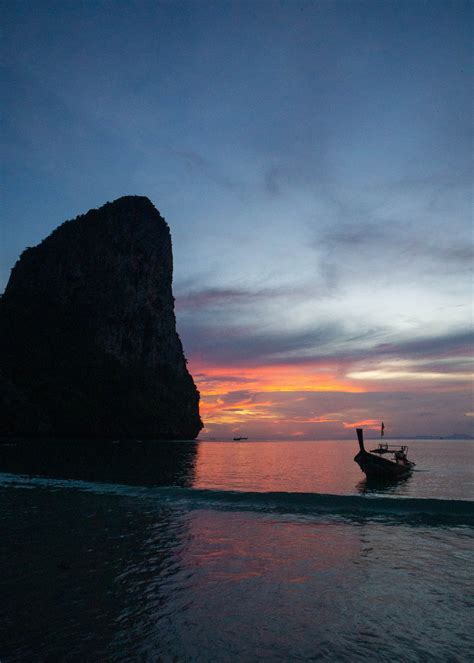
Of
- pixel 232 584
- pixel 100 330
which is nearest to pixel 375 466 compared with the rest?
pixel 232 584

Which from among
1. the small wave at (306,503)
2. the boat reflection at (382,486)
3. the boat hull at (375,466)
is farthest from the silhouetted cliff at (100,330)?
the boat reflection at (382,486)

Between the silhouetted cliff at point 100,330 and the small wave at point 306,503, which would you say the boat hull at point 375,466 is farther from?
the silhouetted cliff at point 100,330

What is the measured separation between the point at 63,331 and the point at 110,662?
383 ft

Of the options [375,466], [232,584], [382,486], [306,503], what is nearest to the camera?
[232,584]

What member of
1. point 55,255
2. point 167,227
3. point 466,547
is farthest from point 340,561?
point 167,227

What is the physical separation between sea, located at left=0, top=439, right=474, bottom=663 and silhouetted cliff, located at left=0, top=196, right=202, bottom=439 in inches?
3424

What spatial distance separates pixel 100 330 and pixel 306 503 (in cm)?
10256

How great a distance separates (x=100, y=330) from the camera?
379 ft

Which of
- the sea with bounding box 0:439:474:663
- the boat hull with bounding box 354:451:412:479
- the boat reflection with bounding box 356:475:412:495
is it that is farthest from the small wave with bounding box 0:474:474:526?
the boat hull with bounding box 354:451:412:479

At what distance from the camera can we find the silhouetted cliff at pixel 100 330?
102 metres

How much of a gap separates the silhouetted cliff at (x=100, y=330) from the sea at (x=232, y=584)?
285 feet

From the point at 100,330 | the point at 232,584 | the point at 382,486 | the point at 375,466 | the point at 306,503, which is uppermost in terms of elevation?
the point at 100,330

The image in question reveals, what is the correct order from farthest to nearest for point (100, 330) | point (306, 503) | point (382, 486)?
point (100, 330) → point (382, 486) → point (306, 503)

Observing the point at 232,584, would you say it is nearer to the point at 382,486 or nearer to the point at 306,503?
the point at 306,503
